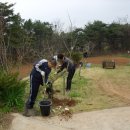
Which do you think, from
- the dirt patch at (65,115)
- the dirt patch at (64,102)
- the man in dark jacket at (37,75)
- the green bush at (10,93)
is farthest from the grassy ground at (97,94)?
the green bush at (10,93)

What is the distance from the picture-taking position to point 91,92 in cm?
1136

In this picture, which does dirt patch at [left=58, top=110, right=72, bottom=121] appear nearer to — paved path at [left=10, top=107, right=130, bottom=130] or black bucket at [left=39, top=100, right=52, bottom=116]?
paved path at [left=10, top=107, right=130, bottom=130]

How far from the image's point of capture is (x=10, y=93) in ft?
28.6

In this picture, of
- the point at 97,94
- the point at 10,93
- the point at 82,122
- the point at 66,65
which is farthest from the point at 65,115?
the point at 97,94

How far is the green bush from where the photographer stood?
8.59 metres

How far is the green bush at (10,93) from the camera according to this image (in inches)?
338

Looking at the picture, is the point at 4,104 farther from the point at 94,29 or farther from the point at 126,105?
the point at 94,29

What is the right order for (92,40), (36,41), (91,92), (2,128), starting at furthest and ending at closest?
(92,40)
(36,41)
(91,92)
(2,128)

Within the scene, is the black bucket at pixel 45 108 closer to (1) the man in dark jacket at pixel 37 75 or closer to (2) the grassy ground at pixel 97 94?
(1) the man in dark jacket at pixel 37 75

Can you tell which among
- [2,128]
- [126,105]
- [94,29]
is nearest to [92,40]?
[94,29]

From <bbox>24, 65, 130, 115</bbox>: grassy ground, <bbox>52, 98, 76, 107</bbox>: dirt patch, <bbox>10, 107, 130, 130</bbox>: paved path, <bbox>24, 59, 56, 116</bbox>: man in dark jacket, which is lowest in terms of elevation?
<bbox>10, 107, 130, 130</bbox>: paved path

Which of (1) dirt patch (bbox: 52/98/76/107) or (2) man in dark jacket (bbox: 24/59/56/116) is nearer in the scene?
(2) man in dark jacket (bbox: 24/59/56/116)

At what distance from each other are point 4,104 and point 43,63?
5.16 ft

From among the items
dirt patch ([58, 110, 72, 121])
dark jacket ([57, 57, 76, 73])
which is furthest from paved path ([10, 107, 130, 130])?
dark jacket ([57, 57, 76, 73])
